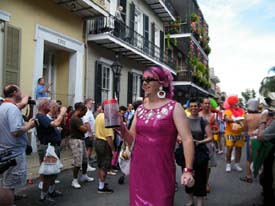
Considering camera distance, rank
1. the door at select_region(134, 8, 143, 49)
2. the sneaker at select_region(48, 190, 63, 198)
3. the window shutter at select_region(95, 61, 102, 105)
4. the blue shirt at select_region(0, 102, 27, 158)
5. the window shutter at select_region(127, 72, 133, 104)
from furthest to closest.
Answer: the door at select_region(134, 8, 143, 49) < the window shutter at select_region(127, 72, 133, 104) < the window shutter at select_region(95, 61, 102, 105) < the sneaker at select_region(48, 190, 63, 198) < the blue shirt at select_region(0, 102, 27, 158)

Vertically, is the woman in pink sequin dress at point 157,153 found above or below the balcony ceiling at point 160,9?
below

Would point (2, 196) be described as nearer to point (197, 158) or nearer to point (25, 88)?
point (197, 158)

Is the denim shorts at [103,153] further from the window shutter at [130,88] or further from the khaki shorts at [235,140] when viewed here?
the window shutter at [130,88]

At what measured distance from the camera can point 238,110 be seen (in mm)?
8773

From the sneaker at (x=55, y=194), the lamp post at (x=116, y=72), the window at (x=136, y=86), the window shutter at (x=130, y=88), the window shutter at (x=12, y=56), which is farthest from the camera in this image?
the window at (x=136, y=86)

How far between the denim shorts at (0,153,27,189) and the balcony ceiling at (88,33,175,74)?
27.1 feet

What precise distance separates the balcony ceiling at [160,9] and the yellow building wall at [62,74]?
7.68m

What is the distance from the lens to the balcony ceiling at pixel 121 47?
13.7m

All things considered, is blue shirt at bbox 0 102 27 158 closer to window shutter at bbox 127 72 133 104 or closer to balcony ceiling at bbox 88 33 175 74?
balcony ceiling at bbox 88 33 175 74

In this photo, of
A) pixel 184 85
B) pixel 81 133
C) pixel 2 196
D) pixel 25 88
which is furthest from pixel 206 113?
pixel 184 85

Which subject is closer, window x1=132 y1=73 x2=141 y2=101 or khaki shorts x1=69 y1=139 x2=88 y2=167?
khaki shorts x1=69 y1=139 x2=88 y2=167

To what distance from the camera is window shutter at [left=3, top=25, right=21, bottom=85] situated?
9.73m

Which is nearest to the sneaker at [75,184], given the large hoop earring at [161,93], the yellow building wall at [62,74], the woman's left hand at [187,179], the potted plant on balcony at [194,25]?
the large hoop earring at [161,93]

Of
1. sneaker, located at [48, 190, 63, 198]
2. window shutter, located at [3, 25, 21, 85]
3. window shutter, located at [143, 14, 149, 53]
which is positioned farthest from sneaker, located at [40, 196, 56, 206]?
window shutter, located at [143, 14, 149, 53]
